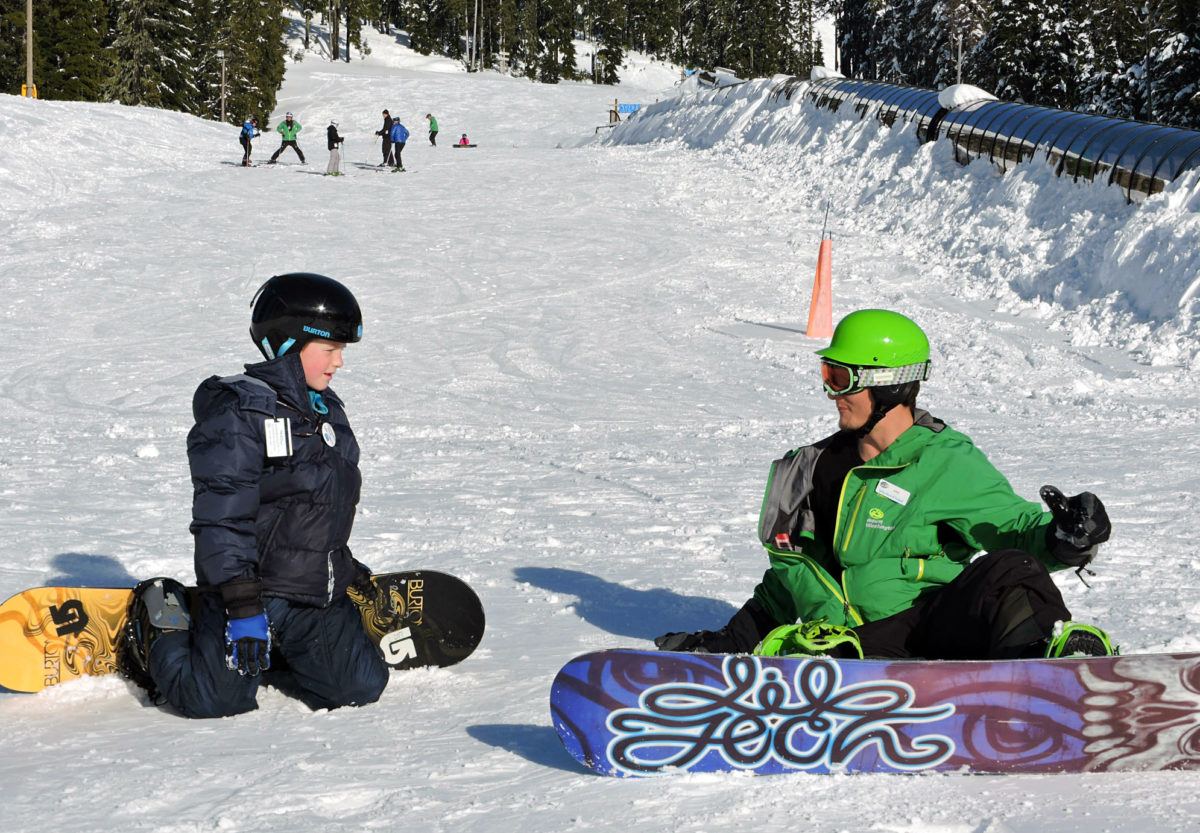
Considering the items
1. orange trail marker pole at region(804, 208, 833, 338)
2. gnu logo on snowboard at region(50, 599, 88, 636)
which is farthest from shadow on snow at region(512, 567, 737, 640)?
orange trail marker pole at region(804, 208, 833, 338)

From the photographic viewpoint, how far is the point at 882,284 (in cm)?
1750

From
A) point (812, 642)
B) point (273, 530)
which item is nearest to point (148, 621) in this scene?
point (273, 530)

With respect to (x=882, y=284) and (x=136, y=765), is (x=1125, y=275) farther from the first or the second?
(x=136, y=765)

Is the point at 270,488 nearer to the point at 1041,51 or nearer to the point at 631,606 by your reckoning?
the point at 631,606

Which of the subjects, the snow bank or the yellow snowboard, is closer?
the yellow snowboard

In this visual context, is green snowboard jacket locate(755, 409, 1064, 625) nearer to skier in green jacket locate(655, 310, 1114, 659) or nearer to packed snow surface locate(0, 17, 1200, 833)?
skier in green jacket locate(655, 310, 1114, 659)

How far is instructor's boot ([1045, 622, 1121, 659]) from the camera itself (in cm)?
342

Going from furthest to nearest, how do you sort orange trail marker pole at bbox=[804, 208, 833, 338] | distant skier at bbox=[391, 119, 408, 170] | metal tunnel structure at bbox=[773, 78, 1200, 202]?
distant skier at bbox=[391, 119, 408, 170]
metal tunnel structure at bbox=[773, 78, 1200, 202]
orange trail marker pole at bbox=[804, 208, 833, 338]

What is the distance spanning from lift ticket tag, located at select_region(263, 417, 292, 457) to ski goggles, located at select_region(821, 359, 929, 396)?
1.70m

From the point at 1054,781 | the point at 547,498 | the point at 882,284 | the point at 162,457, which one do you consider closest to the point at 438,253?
the point at 882,284

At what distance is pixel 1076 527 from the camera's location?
3559mm

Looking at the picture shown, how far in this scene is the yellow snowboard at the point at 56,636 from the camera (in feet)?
14.2

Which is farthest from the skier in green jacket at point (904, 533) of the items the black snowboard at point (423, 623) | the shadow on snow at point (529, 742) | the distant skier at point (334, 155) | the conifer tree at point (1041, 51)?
the conifer tree at point (1041, 51)

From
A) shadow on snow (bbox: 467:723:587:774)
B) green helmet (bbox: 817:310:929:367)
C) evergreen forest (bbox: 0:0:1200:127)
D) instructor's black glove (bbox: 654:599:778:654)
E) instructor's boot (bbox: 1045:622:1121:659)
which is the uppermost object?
evergreen forest (bbox: 0:0:1200:127)
